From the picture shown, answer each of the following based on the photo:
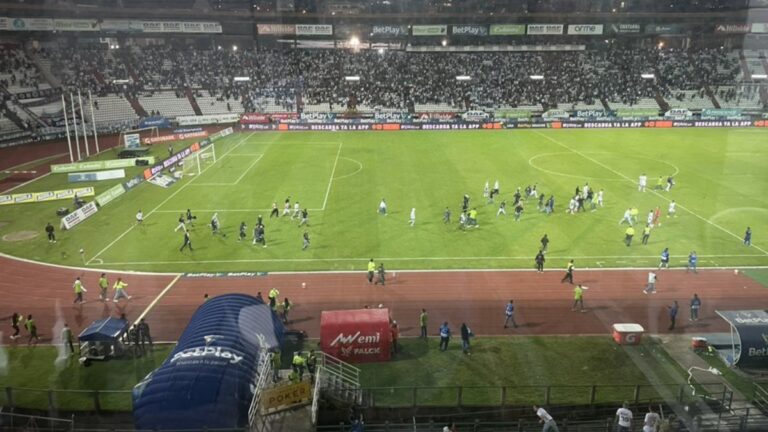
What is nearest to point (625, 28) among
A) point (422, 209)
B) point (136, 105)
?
point (422, 209)

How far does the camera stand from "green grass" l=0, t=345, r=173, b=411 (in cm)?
1329

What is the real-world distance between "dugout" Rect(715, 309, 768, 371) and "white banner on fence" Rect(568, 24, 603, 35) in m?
27.9

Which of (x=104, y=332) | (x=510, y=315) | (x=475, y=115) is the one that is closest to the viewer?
(x=104, y=332)

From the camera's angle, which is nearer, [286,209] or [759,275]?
[759,275]

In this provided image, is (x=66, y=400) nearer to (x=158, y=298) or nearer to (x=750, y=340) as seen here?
(x=158, y=298)

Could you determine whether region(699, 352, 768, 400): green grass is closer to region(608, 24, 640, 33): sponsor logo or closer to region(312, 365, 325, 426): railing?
region(312, 365, 325, 426): railing

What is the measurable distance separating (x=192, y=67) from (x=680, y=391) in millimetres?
58329

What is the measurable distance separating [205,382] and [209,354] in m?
0.75

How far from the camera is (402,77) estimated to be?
63625mm

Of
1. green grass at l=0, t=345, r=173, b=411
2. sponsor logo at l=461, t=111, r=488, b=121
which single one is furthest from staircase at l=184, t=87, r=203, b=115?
green grass at l=0, t=345, r=173, b=411

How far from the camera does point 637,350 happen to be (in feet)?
51.9

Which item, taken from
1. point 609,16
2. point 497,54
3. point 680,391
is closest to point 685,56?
point 497,54

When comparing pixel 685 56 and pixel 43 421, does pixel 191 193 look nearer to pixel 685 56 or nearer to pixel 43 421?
pixel 43 421

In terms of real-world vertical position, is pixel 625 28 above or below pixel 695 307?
above
